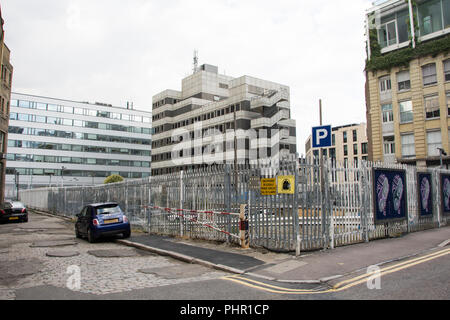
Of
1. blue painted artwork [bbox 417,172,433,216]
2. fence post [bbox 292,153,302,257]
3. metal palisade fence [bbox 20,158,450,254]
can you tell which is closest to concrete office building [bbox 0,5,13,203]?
A: metal palisade fence [bbox 20,158,450,254]

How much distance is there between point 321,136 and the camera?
394 inches

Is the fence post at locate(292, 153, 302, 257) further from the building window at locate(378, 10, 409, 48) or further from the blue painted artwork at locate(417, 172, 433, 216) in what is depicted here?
the building window at locate(378, 10, 409, 48)

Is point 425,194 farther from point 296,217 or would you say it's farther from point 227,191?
point 227,191

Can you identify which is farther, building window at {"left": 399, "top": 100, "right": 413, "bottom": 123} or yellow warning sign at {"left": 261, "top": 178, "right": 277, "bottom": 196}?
building window at {"left": 399, "top": 100, "right": 413, "bottom": 123}

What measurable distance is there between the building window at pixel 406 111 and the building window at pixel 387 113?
0.92m

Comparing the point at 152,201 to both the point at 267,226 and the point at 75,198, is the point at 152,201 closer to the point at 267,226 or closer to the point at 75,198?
the point at 267,226

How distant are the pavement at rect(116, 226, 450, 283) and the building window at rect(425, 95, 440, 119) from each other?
70.4ft

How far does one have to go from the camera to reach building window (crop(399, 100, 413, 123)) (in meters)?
31.7

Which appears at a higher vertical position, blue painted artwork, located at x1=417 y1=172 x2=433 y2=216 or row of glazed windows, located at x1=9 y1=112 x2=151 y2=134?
row of glazed windows, located at x1=9 y1=112 x2=151 y2=134

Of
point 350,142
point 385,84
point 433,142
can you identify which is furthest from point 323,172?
point 350,142

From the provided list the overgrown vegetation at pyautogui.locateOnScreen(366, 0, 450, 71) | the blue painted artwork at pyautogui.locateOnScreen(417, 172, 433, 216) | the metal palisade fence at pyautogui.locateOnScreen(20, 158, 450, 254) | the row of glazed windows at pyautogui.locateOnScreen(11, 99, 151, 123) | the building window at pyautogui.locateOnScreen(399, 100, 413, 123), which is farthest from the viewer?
the row of glazed windows at pyautogui.locateOnScreen(11, 99, 151, 123)

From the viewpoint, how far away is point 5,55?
3416 cm

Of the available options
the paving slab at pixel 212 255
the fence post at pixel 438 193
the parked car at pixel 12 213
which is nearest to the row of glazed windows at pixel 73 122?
the parked car at pixel 12 213

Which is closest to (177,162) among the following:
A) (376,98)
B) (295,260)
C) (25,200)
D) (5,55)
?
(25,200)
